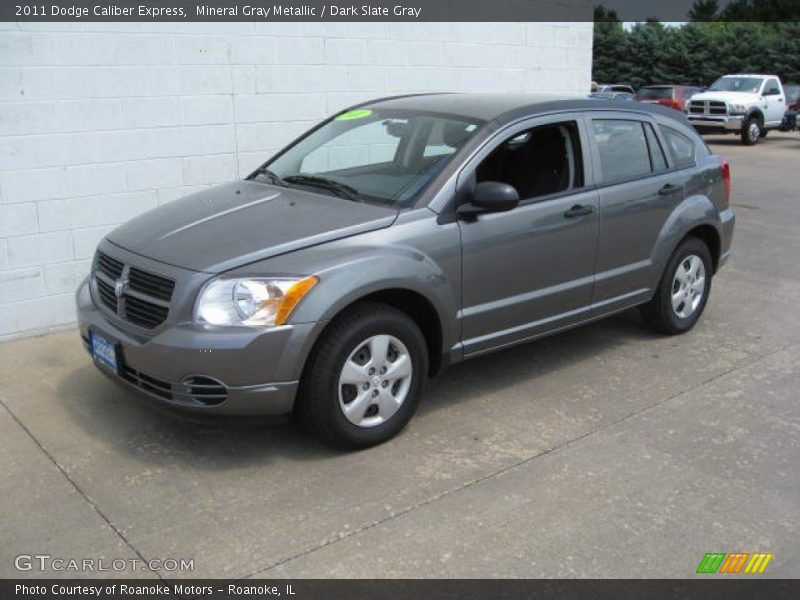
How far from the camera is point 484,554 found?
3217 millimetres

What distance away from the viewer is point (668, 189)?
5.46 meters

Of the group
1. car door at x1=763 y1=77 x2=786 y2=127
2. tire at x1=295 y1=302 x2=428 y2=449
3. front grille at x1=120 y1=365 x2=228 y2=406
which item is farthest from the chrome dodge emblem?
car door at x1=763 y1=77 x2=786 y2=127

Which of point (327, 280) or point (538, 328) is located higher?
point (327, 280)

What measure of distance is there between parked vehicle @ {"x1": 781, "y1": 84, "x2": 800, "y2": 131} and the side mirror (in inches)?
935

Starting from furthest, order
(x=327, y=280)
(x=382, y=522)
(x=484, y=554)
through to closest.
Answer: (x=327, y=280) → (x=382, y=522) → (x=484, y=554)

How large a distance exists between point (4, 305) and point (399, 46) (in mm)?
3993

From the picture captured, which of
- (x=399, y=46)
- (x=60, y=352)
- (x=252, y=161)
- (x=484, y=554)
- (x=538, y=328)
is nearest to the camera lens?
(x=484, y=554)

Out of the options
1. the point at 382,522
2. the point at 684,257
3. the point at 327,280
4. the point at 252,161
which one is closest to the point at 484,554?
the point at 382,522

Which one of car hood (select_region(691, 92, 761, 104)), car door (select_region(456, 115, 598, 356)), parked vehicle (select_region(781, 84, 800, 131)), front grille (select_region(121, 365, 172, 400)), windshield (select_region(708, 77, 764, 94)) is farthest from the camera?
parked vehicle (select_region(781, 84, 800, 131))

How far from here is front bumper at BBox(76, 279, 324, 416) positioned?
3.62 meters

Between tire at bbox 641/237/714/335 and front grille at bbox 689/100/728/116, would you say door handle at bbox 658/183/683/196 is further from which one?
front grille at bbox 689/100/728/116

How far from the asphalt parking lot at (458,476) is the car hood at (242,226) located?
0.94 metres

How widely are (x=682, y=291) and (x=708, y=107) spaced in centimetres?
1954

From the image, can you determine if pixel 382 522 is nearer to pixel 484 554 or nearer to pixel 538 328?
pixel 484 554
